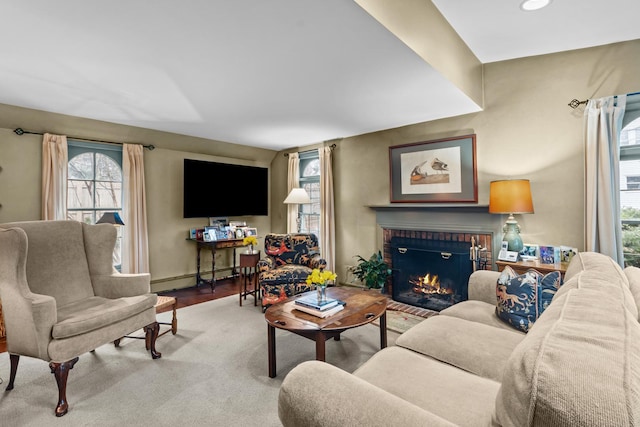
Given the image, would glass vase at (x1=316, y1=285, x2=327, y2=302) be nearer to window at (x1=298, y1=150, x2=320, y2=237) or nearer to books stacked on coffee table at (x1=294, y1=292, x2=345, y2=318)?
books stacked on coffee table at (x1=294, y1=292, x2=345, y2=318)

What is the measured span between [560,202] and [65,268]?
4.56 m

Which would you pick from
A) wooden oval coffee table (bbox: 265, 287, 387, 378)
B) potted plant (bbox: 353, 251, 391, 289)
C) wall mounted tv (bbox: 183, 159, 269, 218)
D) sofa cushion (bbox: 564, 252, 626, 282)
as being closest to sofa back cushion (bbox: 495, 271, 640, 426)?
sofa cushion (bbox: 564, 252, 626, 282)

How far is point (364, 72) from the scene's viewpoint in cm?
259

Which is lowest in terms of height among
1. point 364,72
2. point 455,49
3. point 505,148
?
point 505,148

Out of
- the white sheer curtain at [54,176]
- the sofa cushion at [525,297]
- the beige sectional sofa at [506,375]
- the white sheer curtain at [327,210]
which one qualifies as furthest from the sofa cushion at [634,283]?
the white sheer curtain at [54,176]

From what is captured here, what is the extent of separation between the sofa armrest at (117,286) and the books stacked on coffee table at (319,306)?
1386 millimetres

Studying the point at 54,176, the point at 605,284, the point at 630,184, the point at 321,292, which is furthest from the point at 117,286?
the point at 630,184

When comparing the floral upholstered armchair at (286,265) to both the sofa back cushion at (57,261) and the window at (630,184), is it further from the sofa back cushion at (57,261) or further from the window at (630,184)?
the window at (630,184)

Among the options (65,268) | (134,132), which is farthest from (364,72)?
(134,132)

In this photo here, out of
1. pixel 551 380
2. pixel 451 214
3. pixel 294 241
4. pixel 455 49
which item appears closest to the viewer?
pixel 551 380

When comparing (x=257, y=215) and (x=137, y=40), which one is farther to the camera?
(x=257, y=215)

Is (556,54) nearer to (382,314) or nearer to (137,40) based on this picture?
(382,314)

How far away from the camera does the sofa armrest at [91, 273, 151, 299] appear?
106 inches

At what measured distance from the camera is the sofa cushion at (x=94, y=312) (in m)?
2.04
